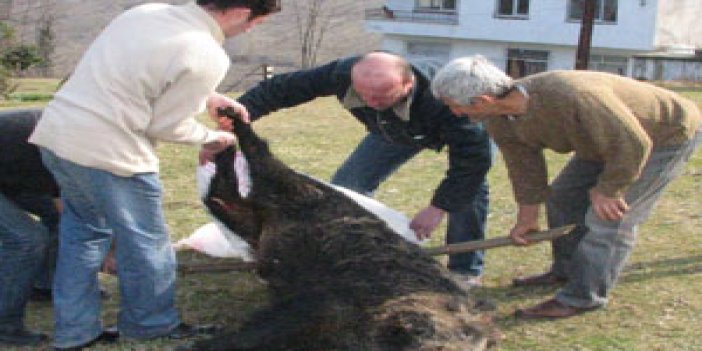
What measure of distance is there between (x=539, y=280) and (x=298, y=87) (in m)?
1.86

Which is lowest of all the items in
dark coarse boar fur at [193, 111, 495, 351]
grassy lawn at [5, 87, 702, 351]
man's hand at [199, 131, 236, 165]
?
grassy lawn at [5, 87, 702, 351]

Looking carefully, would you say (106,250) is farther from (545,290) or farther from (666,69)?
(666,69)

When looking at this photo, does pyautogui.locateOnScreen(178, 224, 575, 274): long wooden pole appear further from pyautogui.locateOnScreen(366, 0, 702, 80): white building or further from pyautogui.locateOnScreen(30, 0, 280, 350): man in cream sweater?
pyautogui.locateOnScreen(366, 0, 702, 80): white building

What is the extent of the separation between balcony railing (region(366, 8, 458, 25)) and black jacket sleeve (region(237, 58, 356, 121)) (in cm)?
2605

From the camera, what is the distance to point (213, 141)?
4027mm

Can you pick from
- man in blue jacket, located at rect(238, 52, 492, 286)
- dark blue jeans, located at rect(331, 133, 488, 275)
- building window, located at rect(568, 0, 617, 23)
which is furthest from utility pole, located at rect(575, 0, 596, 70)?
man in blue jacket, located at rect(238, 52, 492, 286)

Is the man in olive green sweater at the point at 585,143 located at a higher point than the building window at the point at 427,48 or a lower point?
higher

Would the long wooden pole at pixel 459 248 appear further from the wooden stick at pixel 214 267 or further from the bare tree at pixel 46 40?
the bare tree at pixel 46 40

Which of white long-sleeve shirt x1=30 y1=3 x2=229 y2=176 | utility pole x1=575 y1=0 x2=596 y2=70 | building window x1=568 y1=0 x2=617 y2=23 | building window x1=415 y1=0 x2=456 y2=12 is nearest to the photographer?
white long-sleeve shirt x1=30 y1=3 x2=229 y2=176

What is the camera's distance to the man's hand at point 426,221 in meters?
4.73

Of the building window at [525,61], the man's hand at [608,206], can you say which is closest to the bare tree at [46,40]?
the building window at [525,61]

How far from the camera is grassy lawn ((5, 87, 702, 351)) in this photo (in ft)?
14.3

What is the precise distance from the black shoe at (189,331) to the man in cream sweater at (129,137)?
11cm

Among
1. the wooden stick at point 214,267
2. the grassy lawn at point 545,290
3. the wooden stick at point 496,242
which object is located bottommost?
the grassy lawn at point 545,290
